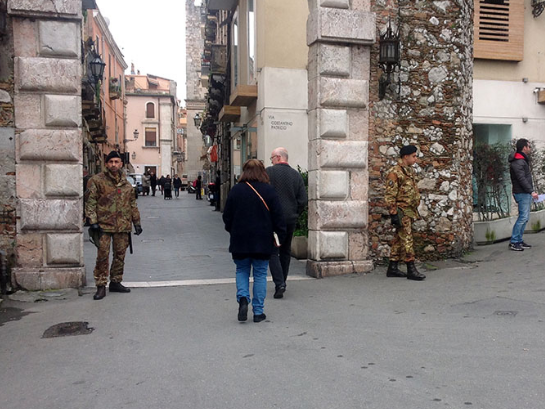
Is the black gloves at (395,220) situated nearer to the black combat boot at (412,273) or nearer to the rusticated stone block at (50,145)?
the black combat boot at (412,273)

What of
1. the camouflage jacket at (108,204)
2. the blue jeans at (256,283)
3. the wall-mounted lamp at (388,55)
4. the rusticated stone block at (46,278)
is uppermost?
the wall-mounted lamp at (388,55)

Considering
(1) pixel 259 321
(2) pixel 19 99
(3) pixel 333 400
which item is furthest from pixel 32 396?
(2) pixel 19 99

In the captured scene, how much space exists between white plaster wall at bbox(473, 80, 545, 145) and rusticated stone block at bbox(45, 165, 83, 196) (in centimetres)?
1359

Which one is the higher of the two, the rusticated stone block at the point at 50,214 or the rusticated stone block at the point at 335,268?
the rusticated stone block at the point at 50,214

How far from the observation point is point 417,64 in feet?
28.5

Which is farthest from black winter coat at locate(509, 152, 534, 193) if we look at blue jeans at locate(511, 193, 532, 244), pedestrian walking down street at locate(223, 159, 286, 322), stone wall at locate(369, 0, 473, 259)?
pedestrian walking down street at locate(223, 159, 286, 322)

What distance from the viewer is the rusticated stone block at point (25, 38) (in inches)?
283

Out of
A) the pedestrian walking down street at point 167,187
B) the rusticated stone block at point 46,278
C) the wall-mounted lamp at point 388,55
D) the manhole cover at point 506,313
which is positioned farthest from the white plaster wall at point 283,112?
the pedestrian walking down street at point 167,187

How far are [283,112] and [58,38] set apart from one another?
26.2 feet

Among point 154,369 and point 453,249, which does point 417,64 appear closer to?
point 453,249

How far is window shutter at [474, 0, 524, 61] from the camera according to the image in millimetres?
16859

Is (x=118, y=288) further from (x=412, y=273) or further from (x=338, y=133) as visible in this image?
(x=412, y=273)

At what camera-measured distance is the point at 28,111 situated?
7227mm

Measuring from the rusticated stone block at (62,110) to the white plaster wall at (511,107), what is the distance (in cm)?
1345
